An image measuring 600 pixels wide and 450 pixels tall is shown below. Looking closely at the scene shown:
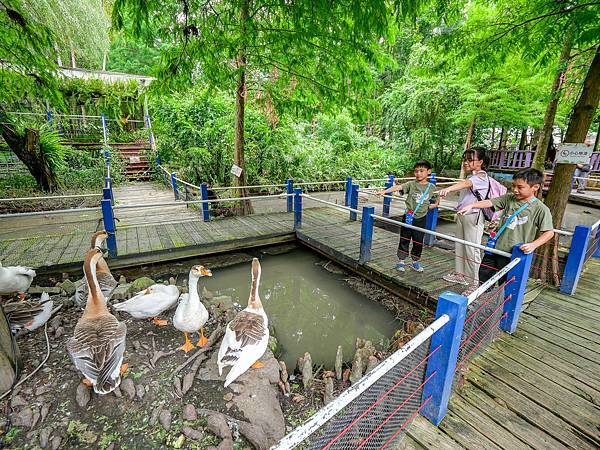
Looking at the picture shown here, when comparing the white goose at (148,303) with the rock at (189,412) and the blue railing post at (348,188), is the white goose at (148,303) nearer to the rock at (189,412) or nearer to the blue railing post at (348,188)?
the rock at (189,412)

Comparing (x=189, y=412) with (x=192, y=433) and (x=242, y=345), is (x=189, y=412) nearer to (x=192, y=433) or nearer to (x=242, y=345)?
(x=192, y=433)

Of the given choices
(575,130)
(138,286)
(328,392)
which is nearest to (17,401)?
(138,286)

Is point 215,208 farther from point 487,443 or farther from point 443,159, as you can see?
point 443,159

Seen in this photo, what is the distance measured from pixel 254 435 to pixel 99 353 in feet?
4.78

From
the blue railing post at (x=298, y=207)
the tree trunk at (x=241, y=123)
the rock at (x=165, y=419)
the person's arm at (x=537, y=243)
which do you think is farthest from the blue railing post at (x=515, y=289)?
the tree trunk at (x=241, y=123)

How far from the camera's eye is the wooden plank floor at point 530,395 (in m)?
1.91

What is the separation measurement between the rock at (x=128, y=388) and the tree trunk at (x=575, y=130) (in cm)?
553

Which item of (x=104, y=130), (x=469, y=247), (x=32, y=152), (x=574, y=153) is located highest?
(x=104, y=130)

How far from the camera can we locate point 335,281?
5.69 m

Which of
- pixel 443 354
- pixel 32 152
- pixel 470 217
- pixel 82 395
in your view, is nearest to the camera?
pixel 443 354

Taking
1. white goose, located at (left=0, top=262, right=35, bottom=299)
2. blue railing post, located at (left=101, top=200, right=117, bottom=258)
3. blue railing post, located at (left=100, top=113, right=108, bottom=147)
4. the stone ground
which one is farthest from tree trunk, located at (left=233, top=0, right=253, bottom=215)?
blue railing post, located at (left=100, top=113, right=108, bottom=147)

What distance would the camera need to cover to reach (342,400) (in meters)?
1.20

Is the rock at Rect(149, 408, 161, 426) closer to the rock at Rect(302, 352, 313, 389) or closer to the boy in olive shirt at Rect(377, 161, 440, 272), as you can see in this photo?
the rock at Rect(302, 352, 313, 389)

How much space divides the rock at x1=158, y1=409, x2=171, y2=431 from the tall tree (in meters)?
4.46
